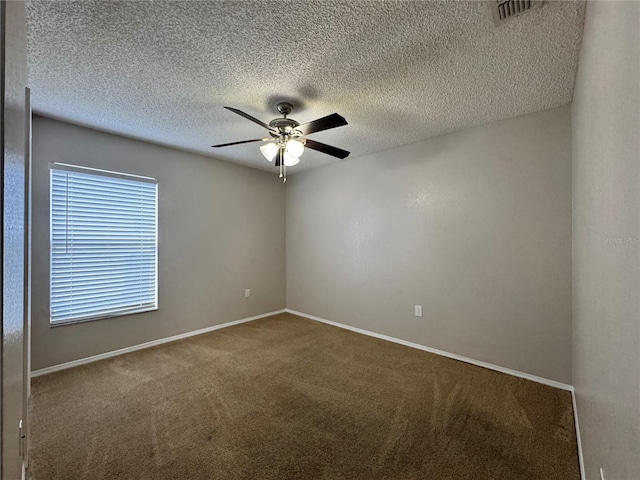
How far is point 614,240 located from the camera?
905mm

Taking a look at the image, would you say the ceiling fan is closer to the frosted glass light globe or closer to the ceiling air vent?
the frosted glass light globe

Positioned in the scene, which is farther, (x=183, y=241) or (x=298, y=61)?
(x=183, y=241)

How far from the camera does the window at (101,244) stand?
2.73 m

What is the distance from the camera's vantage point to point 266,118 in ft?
8.75

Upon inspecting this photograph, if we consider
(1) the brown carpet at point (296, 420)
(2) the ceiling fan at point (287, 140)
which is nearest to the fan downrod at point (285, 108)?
(2) the ceiling fan at point (287, 140)

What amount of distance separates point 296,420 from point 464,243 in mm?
2393

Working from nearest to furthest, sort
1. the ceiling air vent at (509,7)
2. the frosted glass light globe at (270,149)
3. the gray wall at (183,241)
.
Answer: the ceiling air vent at (509,7) < the frosted glass light globe at (270,149) < the gray wall at (183,241)

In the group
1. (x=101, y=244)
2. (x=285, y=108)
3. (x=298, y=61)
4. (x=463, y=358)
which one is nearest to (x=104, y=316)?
(x=101, y=244)

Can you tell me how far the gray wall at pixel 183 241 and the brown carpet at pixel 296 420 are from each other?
15.9 inches

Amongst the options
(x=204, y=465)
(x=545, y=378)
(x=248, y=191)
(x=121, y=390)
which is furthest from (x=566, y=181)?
(x=121, y=390)

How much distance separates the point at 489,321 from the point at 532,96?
2.11 metres

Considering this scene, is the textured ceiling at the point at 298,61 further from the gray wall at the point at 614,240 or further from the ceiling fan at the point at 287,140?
the gray wall at the point at 614,240

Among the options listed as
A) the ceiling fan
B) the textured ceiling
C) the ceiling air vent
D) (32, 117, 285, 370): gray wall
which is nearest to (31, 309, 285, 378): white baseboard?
(32, 117, 285, 370): gray wall

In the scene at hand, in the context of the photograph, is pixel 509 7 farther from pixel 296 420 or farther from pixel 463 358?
pixel 463 358
